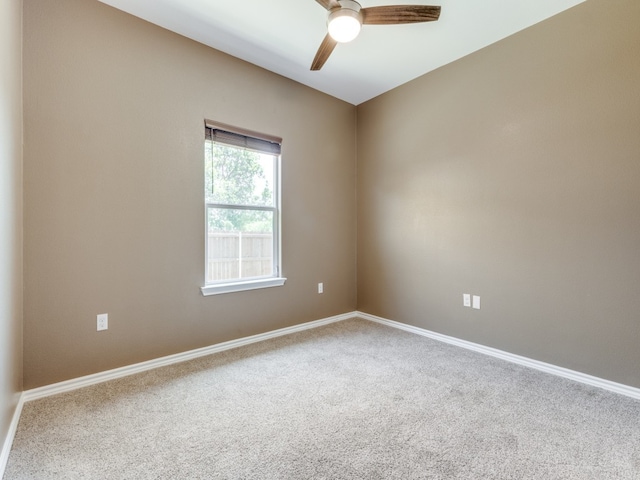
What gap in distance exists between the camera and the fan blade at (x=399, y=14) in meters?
1.81

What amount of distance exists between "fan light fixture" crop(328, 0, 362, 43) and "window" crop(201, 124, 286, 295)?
4.12 feet

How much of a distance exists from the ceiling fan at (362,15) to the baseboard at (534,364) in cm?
258

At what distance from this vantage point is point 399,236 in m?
3.36

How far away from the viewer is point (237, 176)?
9.47 feet

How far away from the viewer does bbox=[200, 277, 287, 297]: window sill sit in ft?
8.69

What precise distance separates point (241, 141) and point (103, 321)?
72.7 inches

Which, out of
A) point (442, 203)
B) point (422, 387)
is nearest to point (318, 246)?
point (442, 203)

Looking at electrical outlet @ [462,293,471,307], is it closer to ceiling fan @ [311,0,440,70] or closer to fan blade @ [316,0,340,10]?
ceiling fan @ [311,0,440,70]

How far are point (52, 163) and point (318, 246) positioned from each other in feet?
7.74

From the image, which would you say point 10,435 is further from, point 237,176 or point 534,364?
point 534,364

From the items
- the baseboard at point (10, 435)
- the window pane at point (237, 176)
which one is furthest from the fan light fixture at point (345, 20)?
the baseboard at point (10, 435)

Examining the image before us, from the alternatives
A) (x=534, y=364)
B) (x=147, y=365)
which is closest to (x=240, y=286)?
(x=147, y=365)

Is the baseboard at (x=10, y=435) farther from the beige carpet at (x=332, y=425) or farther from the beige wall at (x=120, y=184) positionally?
the beige wall at (x=120, y=184)

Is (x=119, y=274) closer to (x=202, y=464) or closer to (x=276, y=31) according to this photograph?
(x=202, y=464)
